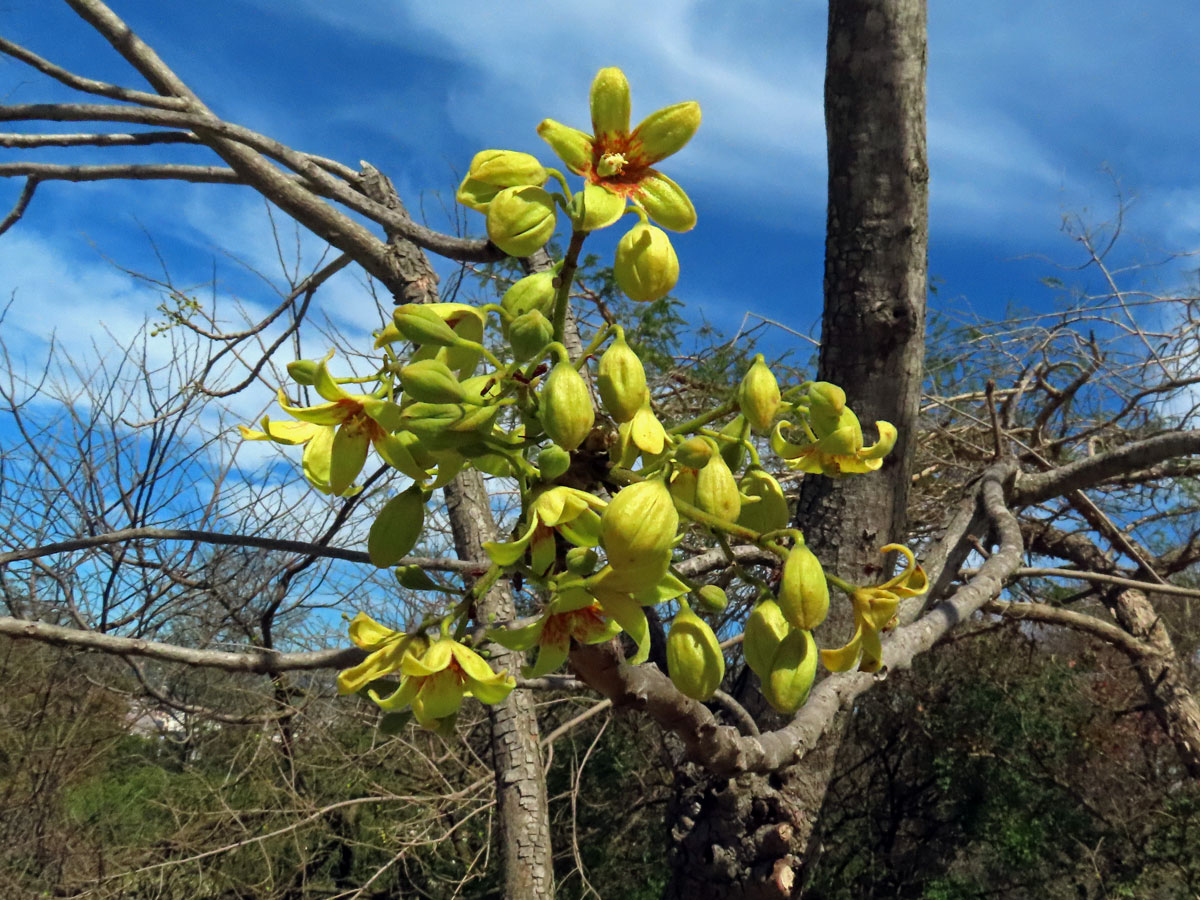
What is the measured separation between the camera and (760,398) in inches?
31.4

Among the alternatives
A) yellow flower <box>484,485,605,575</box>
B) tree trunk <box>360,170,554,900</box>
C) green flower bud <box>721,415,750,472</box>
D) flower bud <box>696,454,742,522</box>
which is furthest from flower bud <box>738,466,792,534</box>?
tree trunk <box>360,170,554,900</box>

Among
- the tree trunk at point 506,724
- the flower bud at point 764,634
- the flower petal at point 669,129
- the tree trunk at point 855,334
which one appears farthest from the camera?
the tree trunk at point 506,724

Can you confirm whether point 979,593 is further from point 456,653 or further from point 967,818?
point 967,818

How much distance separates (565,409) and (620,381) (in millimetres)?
74

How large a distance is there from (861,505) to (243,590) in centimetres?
435

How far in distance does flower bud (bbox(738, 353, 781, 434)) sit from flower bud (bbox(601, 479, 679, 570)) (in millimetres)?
189

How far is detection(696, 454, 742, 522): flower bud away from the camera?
75 centimetres

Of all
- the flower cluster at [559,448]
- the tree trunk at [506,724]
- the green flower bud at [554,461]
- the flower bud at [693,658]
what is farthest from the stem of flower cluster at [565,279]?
the tree trunk at [506,724]

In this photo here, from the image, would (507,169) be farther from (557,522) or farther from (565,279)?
(557,522)

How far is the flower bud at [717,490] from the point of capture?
748 millimetres

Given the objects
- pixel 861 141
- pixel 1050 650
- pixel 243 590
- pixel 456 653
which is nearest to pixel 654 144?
pixel 456 653

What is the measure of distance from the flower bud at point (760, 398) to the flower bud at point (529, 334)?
0.71 ft

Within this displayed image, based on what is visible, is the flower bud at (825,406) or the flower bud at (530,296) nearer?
the flower bud at (530,296)

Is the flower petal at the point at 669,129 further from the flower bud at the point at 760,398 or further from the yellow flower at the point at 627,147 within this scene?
the flower bud at the point at 760,398
